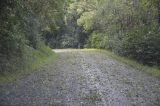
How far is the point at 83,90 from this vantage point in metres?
12.8

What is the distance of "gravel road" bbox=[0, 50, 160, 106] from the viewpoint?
35.3 ft

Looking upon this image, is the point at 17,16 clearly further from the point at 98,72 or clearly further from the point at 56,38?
the point at 56,38

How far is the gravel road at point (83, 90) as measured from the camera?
10.8 metres

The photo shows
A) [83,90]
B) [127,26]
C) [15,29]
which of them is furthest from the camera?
[127,26]

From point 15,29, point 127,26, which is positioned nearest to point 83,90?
point 15,29

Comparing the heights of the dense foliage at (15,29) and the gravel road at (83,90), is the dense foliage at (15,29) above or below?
above

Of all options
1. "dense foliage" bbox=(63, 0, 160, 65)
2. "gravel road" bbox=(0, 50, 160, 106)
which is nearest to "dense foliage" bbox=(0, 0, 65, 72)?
"gravel road" bbox=(0, 50, 160, 106)

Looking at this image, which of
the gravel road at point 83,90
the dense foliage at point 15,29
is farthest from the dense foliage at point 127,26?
the dense foliage at point 15,29

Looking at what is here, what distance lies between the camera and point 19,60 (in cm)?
1898

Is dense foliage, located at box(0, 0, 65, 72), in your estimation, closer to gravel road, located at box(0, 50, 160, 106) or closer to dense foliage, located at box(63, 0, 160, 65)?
gravel road, located at box(0, 50, 160, 106)

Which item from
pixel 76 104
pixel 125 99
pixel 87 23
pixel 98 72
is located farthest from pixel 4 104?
pixel 87 23

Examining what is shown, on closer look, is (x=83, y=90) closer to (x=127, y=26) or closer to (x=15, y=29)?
(x=15, y=29)

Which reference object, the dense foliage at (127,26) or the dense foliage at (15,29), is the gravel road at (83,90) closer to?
the dense foliage at (15,29)

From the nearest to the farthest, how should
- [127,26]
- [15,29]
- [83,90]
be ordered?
[83,90], [15,29], [127,26]
